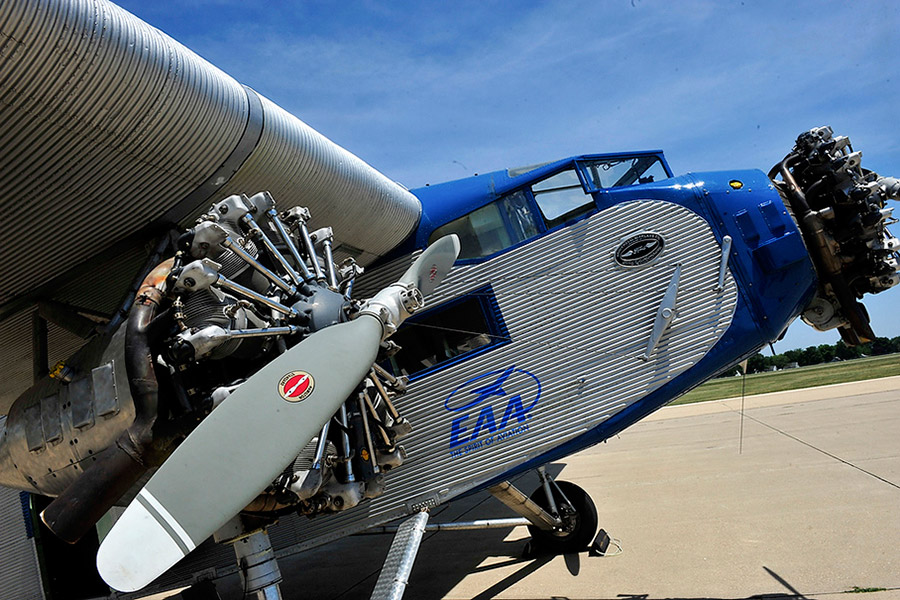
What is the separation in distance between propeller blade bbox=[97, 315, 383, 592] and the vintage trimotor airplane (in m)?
0.01

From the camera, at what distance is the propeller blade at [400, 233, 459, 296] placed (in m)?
5.53

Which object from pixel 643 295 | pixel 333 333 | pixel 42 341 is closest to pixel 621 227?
pixel 643 295

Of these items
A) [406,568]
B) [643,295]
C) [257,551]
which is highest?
[643,295]

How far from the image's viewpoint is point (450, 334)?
7160 millimetres

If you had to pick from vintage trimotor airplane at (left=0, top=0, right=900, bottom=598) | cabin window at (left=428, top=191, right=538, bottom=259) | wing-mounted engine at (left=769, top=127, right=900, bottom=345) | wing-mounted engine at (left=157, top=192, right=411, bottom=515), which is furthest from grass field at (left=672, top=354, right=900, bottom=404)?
wing-mounted engine at (left=157, top=192, right=411, bottom=515)

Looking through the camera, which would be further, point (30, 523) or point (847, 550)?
point (30, 523)

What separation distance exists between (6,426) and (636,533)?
22.5 feet

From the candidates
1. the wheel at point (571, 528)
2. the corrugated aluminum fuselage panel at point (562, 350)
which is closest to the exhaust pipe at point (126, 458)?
the corrugated aluminum fuselage panel at point (562, 350)

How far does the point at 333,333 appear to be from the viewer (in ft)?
15.3

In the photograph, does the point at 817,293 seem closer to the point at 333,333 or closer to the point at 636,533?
the point at 636,533

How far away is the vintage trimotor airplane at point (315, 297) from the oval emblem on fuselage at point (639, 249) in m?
0.03

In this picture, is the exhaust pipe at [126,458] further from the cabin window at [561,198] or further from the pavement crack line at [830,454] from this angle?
the pavement crack line at [830,454]

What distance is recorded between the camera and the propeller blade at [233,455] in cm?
381

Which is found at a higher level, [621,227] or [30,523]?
[621,227]
